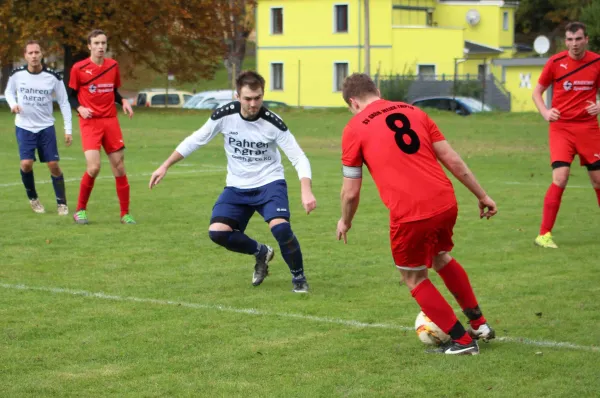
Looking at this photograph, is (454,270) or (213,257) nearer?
(454,270)

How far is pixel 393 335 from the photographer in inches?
277

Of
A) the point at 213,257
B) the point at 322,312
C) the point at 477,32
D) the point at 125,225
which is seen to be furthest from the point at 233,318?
the point at 477,32

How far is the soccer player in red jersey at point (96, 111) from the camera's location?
12414 millimetres

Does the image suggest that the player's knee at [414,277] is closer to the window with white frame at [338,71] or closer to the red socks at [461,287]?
the red socks at [461,287]

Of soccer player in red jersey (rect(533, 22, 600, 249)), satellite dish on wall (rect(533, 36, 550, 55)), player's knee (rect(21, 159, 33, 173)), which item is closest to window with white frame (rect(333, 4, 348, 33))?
satellite dish on wall (rect(533, 36, 550, 55))

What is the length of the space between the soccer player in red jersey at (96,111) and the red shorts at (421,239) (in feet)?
22.5

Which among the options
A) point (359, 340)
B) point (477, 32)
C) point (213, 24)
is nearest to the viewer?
point (359, 340)

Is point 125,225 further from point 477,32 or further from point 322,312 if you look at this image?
point 477,32

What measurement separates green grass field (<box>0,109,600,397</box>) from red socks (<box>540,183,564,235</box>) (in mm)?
266

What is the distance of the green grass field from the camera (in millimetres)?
5945

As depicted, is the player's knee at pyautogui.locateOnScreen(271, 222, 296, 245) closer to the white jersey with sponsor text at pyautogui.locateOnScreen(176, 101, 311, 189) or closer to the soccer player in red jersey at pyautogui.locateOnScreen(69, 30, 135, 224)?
the white jersey with sponsor text at pyautogui.locateOnScreen(176, 101, 311, 189)

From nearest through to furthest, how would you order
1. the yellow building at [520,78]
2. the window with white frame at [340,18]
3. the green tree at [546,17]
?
1. the yellow building at [520,78]
2. the window with white frame at [340,18]
3. the green tree at [546,17]

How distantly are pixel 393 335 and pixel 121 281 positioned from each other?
302 cm

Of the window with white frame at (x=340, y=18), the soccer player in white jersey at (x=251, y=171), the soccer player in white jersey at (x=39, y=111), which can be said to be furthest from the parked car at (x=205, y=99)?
the soccer player in white jersey at (x=251, y=171)
